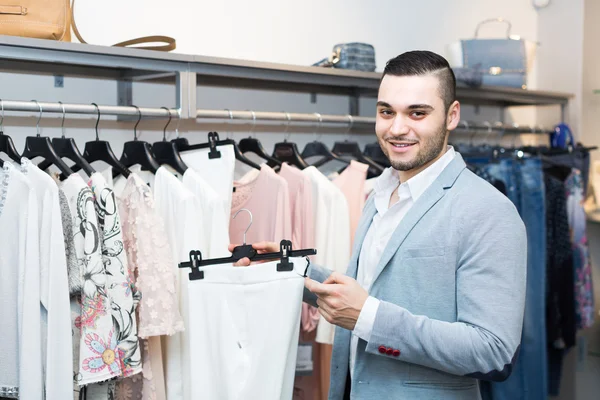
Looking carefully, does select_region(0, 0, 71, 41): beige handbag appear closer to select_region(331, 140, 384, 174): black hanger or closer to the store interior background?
the store interior background

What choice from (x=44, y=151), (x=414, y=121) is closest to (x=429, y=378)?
(x=414, y=121)

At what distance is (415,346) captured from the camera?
1.73 m

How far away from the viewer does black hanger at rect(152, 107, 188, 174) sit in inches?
98.4

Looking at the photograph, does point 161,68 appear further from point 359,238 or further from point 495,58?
point 495,58

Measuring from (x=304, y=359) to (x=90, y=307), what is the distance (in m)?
1.06

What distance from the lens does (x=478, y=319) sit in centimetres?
173

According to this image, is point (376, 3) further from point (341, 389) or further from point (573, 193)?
point (341, 389)

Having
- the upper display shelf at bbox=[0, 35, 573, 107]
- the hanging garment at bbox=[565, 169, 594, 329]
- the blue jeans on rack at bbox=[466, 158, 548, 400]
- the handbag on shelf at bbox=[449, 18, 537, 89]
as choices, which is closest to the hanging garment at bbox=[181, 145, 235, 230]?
the upper display shelf at bbox=[0, 35, 573, 107]

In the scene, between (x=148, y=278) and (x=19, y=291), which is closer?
(x=19, y=291)

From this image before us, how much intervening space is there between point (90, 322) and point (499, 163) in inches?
86.3

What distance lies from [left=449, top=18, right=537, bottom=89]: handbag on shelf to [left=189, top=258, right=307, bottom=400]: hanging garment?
220 centimetres

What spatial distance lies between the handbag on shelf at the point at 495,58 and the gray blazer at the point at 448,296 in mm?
1960

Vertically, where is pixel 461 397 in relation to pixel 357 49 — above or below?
below

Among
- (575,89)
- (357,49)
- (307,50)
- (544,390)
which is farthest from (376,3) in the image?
(544,390)
